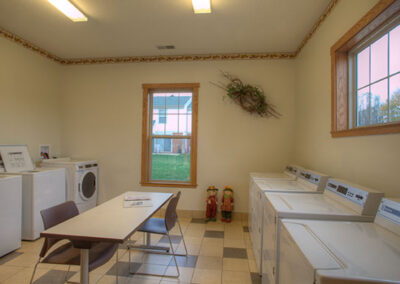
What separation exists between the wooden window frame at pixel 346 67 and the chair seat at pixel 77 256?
2.24 metres

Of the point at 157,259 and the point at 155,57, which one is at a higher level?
the point at 155,57

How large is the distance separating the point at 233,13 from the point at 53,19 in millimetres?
2253

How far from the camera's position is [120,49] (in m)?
3.70

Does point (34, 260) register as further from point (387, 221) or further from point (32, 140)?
point (387, 221)

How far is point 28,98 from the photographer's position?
3.54m

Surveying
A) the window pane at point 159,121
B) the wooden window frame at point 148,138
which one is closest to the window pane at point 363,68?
the wooden window frame at point 148,138

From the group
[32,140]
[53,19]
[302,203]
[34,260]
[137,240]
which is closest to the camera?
[302,203]

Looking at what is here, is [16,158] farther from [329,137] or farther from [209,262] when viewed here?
[329,137]

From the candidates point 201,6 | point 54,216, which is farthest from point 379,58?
point 54,216

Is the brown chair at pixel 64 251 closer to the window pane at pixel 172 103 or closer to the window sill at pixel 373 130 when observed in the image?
the window sill at pixel 373 130

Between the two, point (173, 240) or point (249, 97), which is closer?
point (173, 240)

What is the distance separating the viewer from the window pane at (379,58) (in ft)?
5.62

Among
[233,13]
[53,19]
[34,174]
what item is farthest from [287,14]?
[34,174]

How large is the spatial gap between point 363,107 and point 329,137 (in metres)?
0.50
